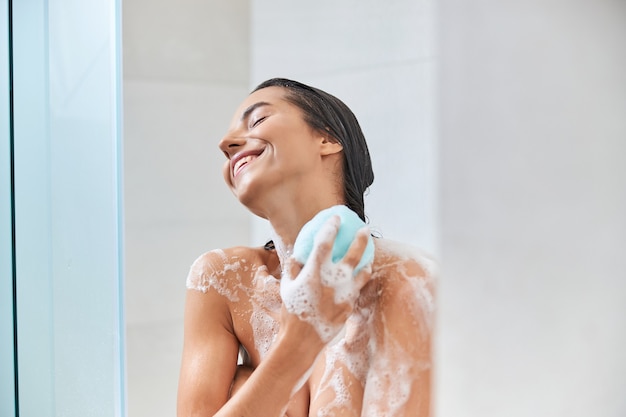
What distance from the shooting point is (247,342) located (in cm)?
79

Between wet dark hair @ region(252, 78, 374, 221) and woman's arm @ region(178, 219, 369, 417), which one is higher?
wet dark hair @ region(252, 78, 374, 221)

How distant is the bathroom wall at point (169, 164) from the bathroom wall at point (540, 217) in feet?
1.53

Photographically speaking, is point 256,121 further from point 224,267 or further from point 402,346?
point 402,346

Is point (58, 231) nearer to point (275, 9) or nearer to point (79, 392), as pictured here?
point (79, 392)

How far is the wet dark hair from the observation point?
2.13ft

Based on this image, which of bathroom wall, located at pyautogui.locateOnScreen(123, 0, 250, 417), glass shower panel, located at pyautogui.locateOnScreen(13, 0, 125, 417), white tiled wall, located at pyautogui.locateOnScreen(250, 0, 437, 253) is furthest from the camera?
glass shower panel, located at pyautogui.locateOnScreen(13, 0, 125, 417)

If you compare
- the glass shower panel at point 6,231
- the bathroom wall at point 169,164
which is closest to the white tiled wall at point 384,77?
the bathroom wall at point 169,164

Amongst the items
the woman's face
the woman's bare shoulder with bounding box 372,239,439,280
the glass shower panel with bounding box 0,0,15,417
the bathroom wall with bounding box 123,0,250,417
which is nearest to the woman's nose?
the woman's face

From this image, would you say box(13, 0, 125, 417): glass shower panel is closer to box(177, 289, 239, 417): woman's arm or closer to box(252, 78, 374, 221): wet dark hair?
box(177, 289, 239, 417): woman's arm

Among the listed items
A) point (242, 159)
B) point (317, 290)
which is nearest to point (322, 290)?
point (317, 290)

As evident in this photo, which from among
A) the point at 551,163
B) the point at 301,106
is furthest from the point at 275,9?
the point at 551,163

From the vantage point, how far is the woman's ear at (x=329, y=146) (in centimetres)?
69

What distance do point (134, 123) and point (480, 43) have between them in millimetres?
656

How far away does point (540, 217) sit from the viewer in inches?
15.9
